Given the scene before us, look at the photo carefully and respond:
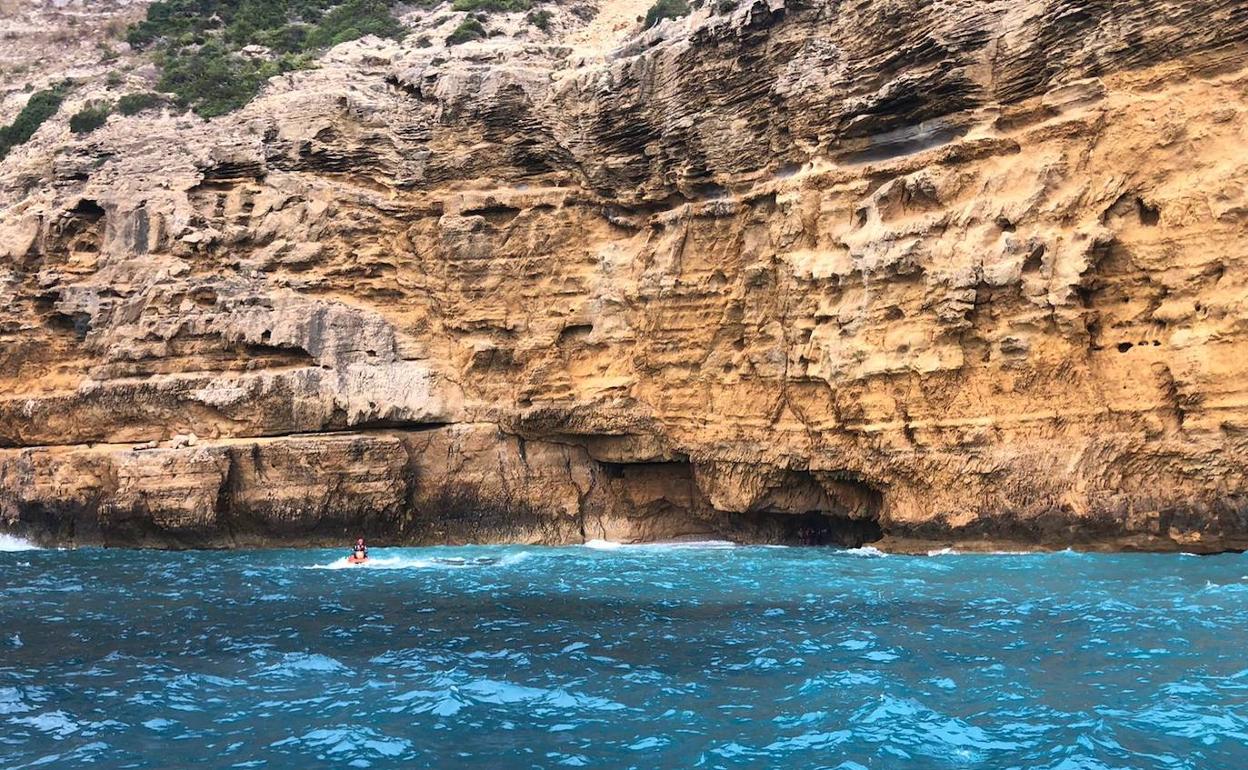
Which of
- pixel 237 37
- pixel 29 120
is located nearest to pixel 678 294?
pixel 29 120

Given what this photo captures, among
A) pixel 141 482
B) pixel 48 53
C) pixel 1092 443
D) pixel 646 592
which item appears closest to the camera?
pixel 646 592

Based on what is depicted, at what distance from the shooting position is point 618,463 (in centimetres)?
2398

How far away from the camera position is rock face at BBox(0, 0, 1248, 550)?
54.5 ft

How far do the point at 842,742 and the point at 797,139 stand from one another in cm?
1657

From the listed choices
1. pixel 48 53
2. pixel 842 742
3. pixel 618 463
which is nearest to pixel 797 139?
pixel 618 463

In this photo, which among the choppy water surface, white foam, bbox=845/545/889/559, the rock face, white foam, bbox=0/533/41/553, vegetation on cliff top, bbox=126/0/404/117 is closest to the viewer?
the choppy water surface

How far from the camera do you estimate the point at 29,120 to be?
1517 inches

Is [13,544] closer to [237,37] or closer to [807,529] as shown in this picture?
[807,529]

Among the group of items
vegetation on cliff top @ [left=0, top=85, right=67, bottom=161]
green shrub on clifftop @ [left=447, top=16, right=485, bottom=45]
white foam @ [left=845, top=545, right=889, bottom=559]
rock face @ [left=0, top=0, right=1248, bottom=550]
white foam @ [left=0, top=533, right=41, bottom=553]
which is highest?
green shrub on clifftop @ [left=447, top=16, right=485, bottom=45]

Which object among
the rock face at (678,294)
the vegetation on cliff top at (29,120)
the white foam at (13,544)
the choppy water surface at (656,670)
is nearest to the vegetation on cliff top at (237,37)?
the vegetation on cliff top at (29,120)

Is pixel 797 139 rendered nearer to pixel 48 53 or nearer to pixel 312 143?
pixel 312 143

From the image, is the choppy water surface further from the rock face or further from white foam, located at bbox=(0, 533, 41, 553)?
white foam, located at bbox=(0, 533, 41, 553)

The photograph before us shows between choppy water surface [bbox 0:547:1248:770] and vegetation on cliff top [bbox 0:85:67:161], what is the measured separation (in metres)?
28.7

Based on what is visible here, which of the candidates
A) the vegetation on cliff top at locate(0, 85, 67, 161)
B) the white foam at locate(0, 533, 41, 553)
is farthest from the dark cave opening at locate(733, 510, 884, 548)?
the vegetation on cliff top at locate(0, 85, 67, 161)
